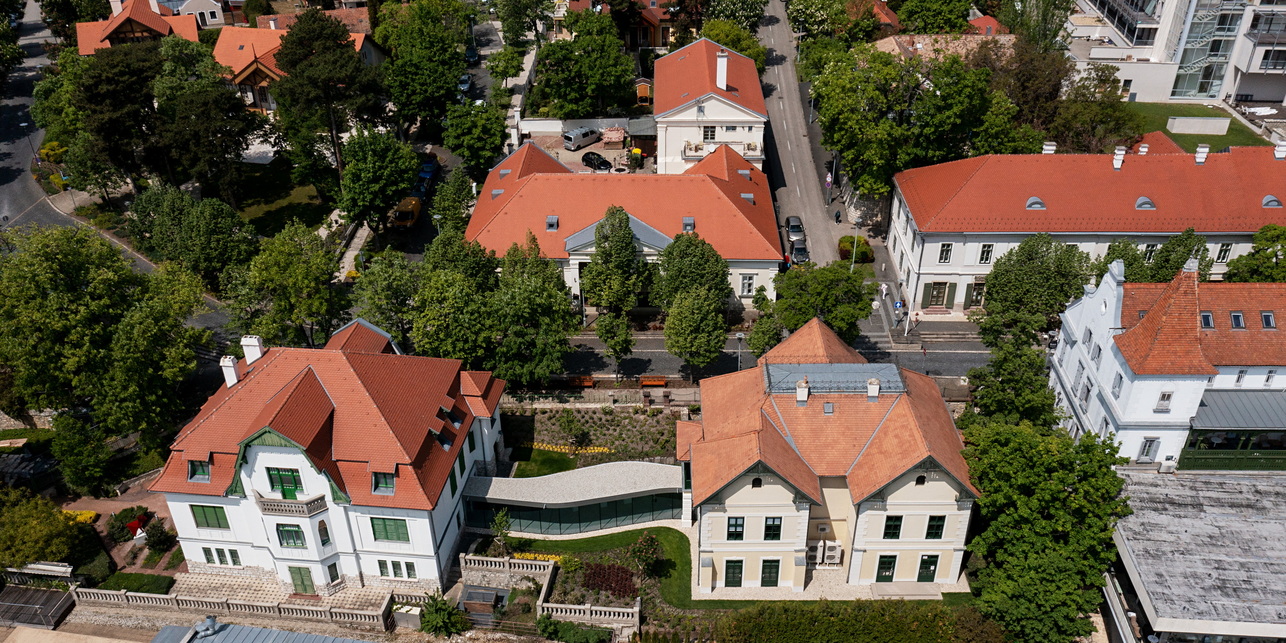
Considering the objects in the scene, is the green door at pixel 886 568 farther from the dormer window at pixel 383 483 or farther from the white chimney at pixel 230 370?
the white chimney at pixel 230 370

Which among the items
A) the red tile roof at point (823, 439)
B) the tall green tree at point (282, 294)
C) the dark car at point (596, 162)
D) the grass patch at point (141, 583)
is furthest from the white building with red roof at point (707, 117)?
the grass patch at point (141, 583)

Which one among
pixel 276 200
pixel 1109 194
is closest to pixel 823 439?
pixel 1109 194

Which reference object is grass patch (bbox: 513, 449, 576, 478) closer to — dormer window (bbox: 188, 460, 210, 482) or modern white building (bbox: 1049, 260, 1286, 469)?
dormer window (bbox: 188, 460, 210, 482)

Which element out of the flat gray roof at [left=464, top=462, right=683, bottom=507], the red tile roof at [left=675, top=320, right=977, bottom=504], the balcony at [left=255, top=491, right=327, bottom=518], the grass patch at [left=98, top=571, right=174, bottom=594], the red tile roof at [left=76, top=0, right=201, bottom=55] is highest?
the red tile roof at [left=76, top=0, right=201, bottom=55]

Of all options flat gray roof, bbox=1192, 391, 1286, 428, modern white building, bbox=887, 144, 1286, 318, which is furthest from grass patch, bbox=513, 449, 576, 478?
flat gray roof, bbox=1192, 391, 1286, 428

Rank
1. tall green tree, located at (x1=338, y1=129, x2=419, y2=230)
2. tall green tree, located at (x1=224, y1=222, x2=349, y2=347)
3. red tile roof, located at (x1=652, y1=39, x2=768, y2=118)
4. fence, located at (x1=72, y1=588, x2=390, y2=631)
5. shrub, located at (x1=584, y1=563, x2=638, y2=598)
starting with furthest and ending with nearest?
red tile roof, located at (x1=652, y1=39, x2=768, y2=118) < tall green tree, located at (x1=338, y1=129, x2=419, y2=230) < tall green tree, located at (x1=224, y1=222, x2=349, y2=347) < shrub, located at (x1=584, y1=563, x2=638, y2=598) < fence, located at (x1=72, y1=588, x2=390, y2=631)

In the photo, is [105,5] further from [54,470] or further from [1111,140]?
[1111,140]

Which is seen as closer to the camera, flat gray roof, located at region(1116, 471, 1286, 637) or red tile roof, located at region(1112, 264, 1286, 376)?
flat gray roof, located at region(1116, 471, 1286, 637)
